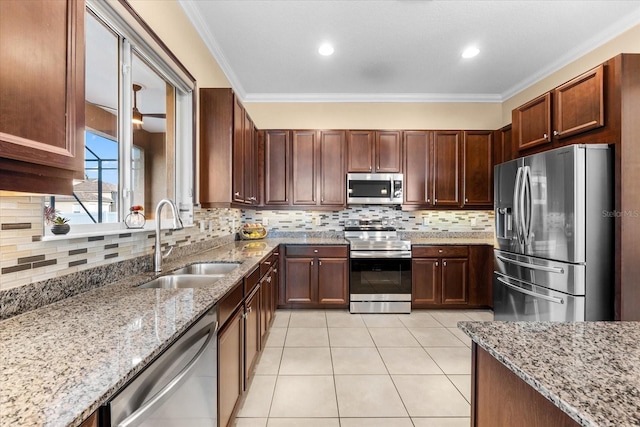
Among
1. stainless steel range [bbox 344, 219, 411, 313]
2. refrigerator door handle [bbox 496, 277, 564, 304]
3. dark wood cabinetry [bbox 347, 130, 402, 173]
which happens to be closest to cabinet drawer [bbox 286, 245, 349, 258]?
stainless steel range [bbox 344, 219, 411, 313]

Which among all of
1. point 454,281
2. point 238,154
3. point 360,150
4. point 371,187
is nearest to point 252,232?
point 238,154

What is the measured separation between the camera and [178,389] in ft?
3.33

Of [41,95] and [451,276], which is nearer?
[41,95]

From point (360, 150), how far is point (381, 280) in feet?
5.57

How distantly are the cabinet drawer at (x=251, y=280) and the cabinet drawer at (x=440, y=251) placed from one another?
2.16 meters

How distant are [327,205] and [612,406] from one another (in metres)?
3.49

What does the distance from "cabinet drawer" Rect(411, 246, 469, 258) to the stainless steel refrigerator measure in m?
1.10

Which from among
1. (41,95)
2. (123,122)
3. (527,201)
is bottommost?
(527,201)

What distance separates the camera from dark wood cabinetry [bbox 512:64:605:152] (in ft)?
7.16

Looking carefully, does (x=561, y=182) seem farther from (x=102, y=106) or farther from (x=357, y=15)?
(x=102, y=106)

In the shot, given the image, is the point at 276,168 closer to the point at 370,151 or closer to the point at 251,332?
the point at 370,151

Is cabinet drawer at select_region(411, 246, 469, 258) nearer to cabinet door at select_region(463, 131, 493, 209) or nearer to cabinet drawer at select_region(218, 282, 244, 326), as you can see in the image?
cabinet door at select_region(463, 131, 493, 209)

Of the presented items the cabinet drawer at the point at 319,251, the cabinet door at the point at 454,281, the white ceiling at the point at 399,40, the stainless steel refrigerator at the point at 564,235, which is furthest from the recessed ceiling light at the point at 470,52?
the cabinet drawer at the point at 319,251

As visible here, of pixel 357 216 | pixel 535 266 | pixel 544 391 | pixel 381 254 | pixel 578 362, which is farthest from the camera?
pixel 357 216
